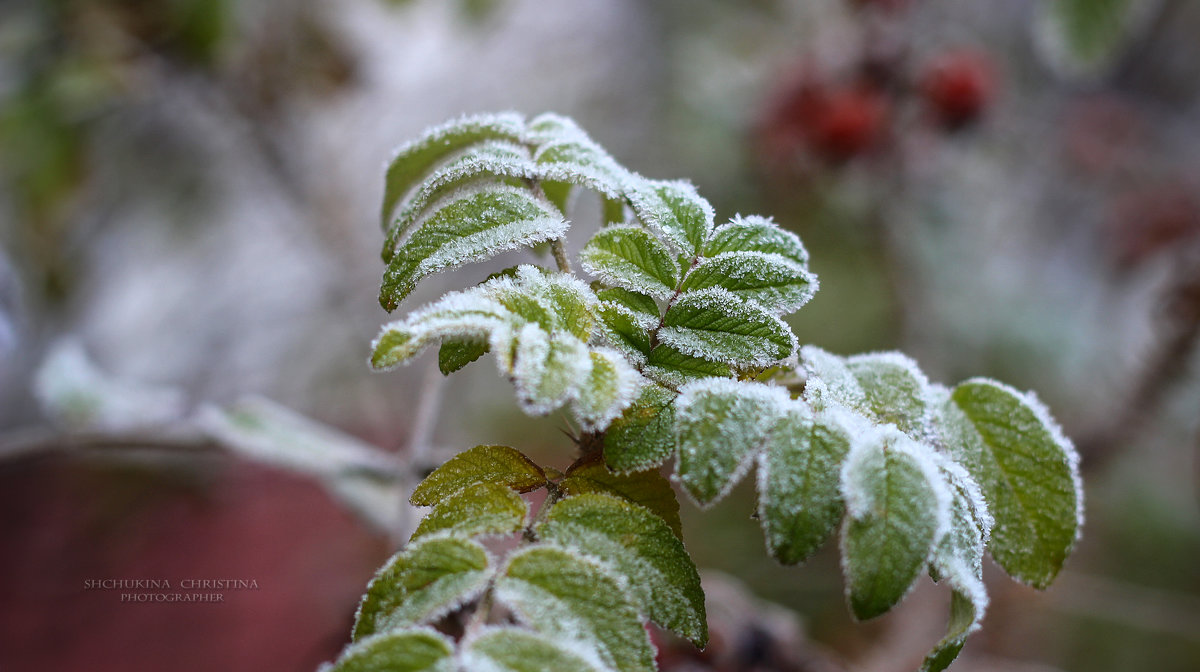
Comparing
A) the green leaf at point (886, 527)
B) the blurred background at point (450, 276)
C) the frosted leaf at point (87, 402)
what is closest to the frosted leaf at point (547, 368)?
the green leaf at point (886, 527)

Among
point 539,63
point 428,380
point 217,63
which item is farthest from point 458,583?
point 539,63

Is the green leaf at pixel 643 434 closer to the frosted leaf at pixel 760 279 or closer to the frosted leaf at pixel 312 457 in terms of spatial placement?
the frosted leaf at pixel 760 279

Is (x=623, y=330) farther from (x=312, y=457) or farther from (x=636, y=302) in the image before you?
(x=312, y=457)

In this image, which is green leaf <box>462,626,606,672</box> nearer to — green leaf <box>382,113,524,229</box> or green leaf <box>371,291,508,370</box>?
green leaf <box>371,291,508,370</box>

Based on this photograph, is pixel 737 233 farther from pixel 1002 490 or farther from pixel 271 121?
pixel 271 121

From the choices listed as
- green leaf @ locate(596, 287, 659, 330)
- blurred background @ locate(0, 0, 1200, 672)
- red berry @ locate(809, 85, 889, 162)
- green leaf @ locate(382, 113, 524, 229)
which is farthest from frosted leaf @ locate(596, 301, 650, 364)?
red berry @ locate(809, 85, 889, 162)

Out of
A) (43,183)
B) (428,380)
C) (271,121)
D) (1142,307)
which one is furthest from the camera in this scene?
(1142,307)
